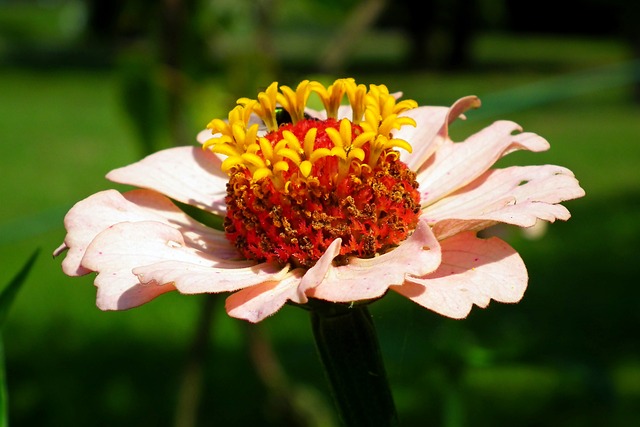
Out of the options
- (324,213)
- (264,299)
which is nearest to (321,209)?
(324,213)

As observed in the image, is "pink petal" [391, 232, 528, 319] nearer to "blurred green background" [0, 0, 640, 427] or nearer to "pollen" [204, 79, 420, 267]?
"pollen" [204, 79, 420, 267]

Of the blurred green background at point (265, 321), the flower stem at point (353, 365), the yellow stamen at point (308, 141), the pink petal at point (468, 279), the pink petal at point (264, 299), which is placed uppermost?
the yellow stamen at point (308, 141)

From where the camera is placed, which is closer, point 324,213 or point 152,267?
point 152,267

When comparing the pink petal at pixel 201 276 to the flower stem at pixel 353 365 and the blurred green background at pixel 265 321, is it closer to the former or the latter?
the flower stem at pixel 353 365

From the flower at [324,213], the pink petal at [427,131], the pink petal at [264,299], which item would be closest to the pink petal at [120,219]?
the flower at [324,213]

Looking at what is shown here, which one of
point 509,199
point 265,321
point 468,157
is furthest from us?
point 265,321

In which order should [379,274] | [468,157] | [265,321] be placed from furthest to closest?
[265,321] < [468,157] < [379,274]

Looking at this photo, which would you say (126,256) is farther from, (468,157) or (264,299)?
(468,157)

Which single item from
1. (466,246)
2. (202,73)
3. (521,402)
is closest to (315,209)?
(466,246)

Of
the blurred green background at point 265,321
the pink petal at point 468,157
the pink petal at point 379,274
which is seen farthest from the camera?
the blurred green background at point 265,321
